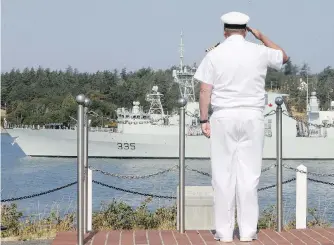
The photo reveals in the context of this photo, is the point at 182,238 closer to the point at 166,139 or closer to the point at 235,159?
the point at 235,159

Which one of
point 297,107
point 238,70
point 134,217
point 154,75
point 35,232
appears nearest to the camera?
point 238,70

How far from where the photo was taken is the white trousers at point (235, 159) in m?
5.16

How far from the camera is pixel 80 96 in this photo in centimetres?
528

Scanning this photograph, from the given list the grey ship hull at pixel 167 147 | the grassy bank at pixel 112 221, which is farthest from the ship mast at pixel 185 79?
the grassy bank at pixel 112 221

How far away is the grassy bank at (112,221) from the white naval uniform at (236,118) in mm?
2247

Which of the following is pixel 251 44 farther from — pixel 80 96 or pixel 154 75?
pixel 154 75

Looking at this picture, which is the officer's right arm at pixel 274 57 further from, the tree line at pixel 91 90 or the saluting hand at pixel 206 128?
the tree line at pixel 91 90

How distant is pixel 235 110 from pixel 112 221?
322 centimetres

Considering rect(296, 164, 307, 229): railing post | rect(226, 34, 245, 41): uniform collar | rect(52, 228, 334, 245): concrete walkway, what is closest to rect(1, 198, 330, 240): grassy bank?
rect(296, 164, 307, 229): railing post

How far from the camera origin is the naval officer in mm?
5137

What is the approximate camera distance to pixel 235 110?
515cm

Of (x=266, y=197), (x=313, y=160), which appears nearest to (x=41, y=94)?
(x=313, y=160)

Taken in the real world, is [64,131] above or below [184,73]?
below

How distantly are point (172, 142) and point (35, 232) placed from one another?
36976mm
